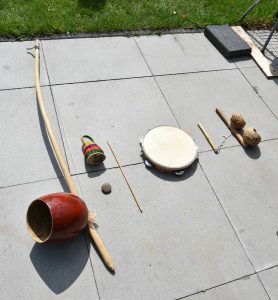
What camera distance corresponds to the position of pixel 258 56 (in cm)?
598

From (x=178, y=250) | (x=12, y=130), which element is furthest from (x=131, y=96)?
(x=178, y=250)

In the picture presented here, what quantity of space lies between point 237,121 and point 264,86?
4.53 ft

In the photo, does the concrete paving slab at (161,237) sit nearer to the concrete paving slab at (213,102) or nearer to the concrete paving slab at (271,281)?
the concrete paving slab at (271,281)

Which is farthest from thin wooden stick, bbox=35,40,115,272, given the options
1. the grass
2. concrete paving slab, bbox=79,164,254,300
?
the grass

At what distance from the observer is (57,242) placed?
316 cm

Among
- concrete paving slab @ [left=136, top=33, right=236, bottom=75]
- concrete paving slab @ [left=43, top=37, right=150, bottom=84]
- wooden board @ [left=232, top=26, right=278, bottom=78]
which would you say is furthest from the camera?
wooden board @ [left=232, top=26, right=278, bottom=78]

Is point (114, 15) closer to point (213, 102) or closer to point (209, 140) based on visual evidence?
point (213, 102)

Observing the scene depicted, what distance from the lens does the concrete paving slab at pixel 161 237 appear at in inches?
125

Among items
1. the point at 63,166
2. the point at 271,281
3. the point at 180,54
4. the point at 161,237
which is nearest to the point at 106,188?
the point at 63,166

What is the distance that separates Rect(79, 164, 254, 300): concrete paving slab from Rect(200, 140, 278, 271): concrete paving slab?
0.14m

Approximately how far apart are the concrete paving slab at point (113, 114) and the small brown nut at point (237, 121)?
0.78 metres

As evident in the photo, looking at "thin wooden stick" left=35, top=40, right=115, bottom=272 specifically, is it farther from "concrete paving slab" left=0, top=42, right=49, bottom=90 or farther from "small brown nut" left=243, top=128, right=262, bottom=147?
"small brown nut" left=243, top=128, right=262, bottom=147

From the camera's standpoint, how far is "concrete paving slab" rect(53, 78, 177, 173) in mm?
4113

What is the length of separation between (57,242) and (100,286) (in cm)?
55
